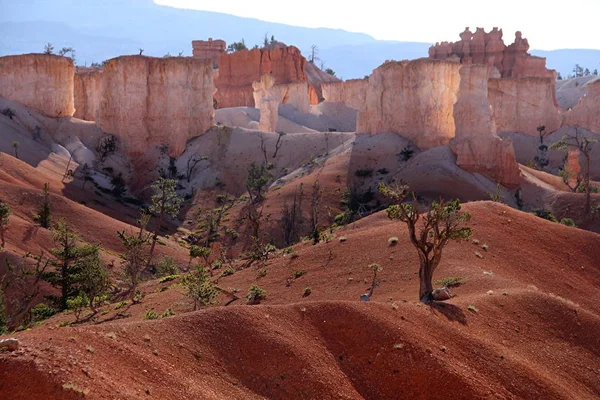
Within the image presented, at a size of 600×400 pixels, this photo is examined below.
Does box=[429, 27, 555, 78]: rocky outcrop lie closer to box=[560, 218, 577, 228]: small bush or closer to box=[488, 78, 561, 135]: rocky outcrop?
box=[488, 78, 561, 135]: rocky outcrop

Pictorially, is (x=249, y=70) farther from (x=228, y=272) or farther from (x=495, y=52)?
(x=228, y=272)

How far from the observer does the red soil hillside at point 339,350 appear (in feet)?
54.8

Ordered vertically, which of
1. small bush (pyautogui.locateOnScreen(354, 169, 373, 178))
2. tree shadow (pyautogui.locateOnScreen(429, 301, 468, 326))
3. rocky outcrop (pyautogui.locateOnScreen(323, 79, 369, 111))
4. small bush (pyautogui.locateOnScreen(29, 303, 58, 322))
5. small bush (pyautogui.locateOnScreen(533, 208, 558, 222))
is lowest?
small bush (pyautogui.locateOnScreen(29, 303, 58, 322))

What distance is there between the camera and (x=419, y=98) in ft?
189

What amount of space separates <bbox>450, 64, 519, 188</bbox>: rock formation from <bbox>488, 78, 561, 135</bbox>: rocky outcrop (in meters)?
21.8

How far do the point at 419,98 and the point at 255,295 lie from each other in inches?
1223

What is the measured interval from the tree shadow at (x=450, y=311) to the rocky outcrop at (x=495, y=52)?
70.3 metres

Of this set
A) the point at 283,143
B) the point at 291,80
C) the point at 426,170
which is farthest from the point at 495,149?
the point at 291,80

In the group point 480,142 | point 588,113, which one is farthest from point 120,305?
point 588,113

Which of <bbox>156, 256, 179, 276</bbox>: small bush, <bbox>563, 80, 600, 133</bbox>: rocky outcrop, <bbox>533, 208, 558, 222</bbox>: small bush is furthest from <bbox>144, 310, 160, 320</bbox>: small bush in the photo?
<bbox>563, 80, 600, 133</bbox>: rocky outcrop

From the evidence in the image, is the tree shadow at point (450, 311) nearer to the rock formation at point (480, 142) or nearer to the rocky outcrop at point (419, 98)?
the rock formation at point (480, 142)

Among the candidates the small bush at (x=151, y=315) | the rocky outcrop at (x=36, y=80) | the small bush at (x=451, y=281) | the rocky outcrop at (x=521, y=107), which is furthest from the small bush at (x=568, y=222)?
the rocky outcrop at (x=36, y=80)

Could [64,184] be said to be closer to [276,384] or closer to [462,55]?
[276,384]

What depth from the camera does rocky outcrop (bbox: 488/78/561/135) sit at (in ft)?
249
